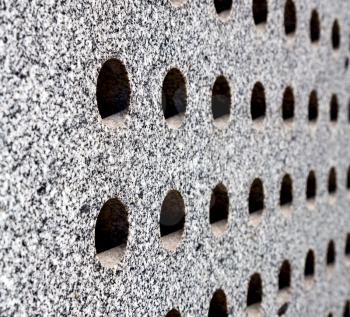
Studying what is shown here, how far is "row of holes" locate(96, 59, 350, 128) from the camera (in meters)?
1.84

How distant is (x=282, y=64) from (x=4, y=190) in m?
1.61

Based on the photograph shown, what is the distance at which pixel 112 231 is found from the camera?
1.88 metres

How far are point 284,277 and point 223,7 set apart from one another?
3.99 ft

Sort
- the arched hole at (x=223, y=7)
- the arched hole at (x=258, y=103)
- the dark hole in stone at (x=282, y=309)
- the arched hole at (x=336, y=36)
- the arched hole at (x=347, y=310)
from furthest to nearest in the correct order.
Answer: the arched hole at (x=347, y=310) → the arched hole at (x=336, y=36) → the dark hole in stone at (x=282, y=309) → the arched hole at (x=258, y=103) → the arched hole at (x=223, y=7)

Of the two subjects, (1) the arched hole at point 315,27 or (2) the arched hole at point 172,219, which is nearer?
(2) the arched hole at point 172,219

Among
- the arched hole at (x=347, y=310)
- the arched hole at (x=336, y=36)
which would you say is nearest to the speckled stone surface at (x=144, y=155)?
the arched hole at (x=336, y=36)

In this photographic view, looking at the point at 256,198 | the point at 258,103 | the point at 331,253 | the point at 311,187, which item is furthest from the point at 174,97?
the point at 331,253

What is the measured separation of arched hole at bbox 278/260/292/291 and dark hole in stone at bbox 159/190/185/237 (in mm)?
912

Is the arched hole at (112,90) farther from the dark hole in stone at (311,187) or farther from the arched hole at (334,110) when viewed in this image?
the arched hole at (334,110)

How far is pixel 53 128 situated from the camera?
5.09 ft

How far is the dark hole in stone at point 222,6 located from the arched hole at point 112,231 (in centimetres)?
86

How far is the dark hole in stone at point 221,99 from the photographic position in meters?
2.37

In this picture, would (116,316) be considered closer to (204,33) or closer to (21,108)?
(21,108)

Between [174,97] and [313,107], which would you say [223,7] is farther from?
[313,107]
